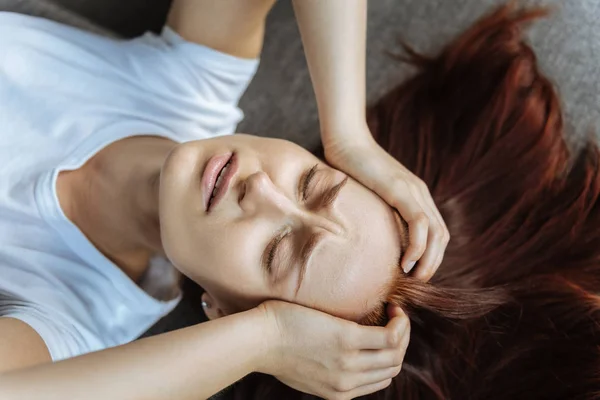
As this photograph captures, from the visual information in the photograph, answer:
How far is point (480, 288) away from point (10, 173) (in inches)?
31.6

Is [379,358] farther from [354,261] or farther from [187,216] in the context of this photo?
[187,216]

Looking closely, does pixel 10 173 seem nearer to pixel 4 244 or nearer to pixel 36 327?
pixel 4 244

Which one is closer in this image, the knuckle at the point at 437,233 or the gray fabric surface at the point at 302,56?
the knuckle at the point at 437,233

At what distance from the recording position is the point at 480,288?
37.6 inches

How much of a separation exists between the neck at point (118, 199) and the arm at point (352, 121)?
0.94 ft

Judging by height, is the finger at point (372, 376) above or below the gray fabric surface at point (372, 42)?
below

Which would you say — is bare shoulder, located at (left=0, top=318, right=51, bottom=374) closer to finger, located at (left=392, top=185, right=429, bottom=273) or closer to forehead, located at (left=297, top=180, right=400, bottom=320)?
Result: forehead, located at (left=297, top=180, right=400, bottom=320)

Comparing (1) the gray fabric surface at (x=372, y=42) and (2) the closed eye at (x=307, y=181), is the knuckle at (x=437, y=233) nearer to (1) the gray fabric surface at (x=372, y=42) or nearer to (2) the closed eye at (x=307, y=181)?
(2) the closed eye at (x=307, y=181)

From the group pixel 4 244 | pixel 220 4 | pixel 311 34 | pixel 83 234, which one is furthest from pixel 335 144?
pixel 4 244

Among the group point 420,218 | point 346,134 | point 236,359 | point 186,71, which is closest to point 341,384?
point 236,359

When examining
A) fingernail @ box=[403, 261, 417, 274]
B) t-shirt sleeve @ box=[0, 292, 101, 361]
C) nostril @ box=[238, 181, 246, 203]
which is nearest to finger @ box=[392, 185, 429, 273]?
fingernail @ box=[403, 261, 417, 274]

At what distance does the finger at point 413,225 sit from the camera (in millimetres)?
791

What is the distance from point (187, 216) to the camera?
763 mm

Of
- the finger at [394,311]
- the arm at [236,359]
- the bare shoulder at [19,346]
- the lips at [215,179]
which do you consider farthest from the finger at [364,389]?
the bare shoulder at [19,346]
